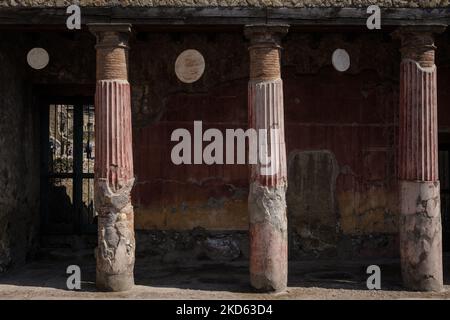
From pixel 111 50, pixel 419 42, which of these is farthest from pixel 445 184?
pixel 111 50

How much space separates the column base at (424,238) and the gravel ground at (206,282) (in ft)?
0.64

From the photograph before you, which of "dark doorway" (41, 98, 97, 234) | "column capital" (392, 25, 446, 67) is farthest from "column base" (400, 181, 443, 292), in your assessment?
"dark doorway" (41, 98, 97, 234)

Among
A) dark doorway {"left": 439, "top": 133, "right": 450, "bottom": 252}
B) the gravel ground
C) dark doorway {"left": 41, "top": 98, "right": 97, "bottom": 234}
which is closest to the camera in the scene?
the gravel ground

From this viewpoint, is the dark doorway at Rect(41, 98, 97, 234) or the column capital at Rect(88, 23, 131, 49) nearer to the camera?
the column capital at Rect(88, 23, 131, 49)

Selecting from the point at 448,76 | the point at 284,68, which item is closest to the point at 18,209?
the point at 284,68

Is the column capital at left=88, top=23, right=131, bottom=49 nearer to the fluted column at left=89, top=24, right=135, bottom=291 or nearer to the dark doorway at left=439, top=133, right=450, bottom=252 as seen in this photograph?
the fluted column at left=89, top=24, right=135, bottom=291

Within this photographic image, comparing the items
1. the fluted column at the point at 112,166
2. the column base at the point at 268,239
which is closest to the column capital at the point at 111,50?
the fluted column at the point at 112,166

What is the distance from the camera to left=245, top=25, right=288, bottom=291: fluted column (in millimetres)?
7152

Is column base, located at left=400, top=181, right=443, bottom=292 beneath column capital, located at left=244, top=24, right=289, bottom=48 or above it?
beneath

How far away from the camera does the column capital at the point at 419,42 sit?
7.18 metres

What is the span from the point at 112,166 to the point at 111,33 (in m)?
1.74

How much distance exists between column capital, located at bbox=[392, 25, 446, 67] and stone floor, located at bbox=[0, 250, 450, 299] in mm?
3098

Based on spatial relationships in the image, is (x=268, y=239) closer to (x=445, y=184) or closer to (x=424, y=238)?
(x=424, y=238)

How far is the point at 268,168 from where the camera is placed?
23.5 feet
